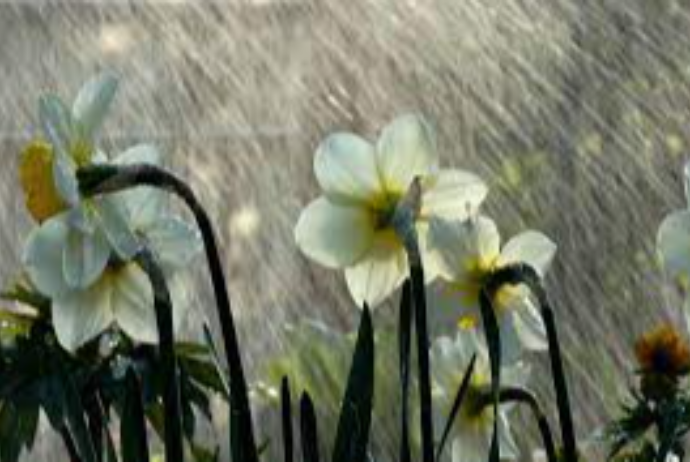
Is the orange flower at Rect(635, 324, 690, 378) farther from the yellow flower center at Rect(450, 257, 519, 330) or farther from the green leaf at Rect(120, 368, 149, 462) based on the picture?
the green leaf at Rect(120, 368, 149, 462)

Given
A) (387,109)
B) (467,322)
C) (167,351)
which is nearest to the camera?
(167,351)

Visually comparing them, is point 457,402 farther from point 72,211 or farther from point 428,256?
point 72,211

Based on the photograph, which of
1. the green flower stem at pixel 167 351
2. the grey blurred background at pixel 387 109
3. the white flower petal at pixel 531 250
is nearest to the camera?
the green flower stem at pixel 167 351

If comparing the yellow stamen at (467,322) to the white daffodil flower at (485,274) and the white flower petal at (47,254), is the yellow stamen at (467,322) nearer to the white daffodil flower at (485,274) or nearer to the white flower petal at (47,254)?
the white daffodil flower at (485,274)

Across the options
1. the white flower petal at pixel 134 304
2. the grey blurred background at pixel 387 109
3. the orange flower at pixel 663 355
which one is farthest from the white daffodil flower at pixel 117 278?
the grey blurred background at pixel 387 109

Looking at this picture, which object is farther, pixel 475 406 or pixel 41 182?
pixel 475 406

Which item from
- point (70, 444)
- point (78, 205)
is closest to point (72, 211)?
point (78, 205)

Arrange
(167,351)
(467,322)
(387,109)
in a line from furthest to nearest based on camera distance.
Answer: (387,109) → (467,322) → (167,351)
